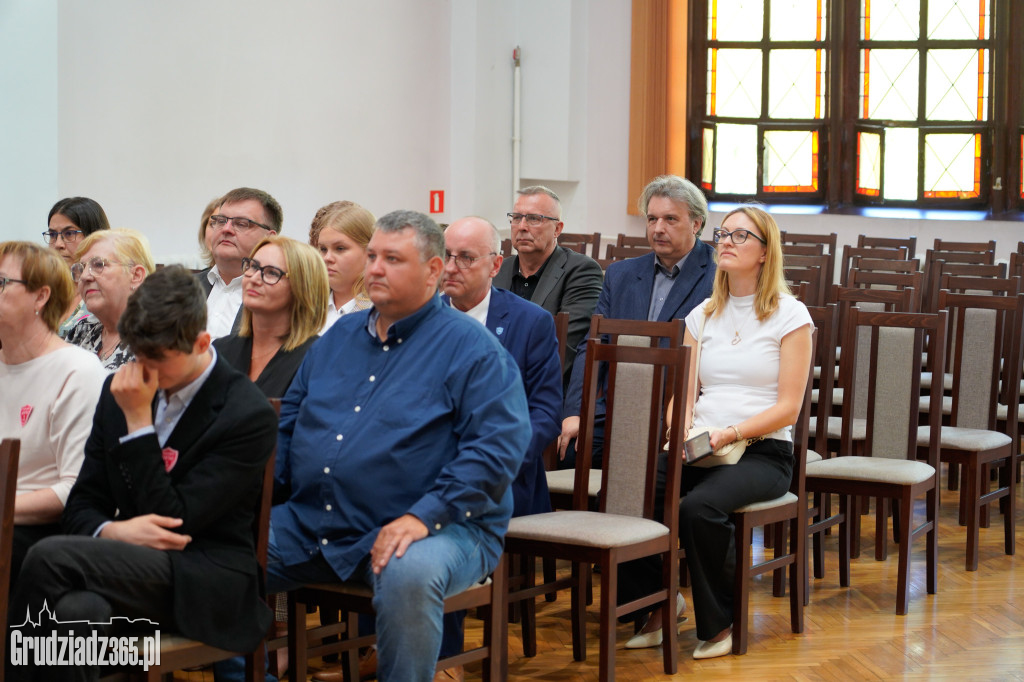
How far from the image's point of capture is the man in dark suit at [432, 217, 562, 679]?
3312mm

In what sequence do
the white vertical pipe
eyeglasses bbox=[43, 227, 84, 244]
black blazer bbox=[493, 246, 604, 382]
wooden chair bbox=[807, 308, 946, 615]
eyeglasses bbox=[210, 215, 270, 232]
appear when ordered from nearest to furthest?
wooden chair bbox=[807, 308, 946, 615], eyeglasses bbox=[210, 215, 270, 232], black blazer bbox=[493, 246, 604, 382], eyeglasses bbox=[43, 227, 84, 244], the white vertical pipe

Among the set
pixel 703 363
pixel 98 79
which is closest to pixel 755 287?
pixel 703 363

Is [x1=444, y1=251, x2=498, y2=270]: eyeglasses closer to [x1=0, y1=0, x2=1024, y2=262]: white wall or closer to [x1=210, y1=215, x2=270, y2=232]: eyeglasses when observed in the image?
[x1=210, y1=215, x2=270, y2=232]: eyeglasses

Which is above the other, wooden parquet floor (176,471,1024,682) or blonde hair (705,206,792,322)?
blonde hair (705,206,792,322)

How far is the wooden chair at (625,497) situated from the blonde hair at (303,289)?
2.44 feet

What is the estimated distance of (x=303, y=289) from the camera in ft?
10.1

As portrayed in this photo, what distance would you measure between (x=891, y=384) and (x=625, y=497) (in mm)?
1261

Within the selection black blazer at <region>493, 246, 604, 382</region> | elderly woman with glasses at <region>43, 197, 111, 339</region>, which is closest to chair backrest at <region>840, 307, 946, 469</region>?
black blazer at <region>493, 246, 604, 382</region>

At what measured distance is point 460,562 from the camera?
2.57 m

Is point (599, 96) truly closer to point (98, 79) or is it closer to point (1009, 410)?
point (98, 79)

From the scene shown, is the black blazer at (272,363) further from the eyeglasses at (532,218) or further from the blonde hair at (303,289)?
the eyeglasses at (532,218)

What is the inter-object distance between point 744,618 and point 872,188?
287 inches

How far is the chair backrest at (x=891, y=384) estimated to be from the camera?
4.03m

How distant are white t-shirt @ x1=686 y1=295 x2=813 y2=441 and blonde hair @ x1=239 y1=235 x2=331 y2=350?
1230mm
